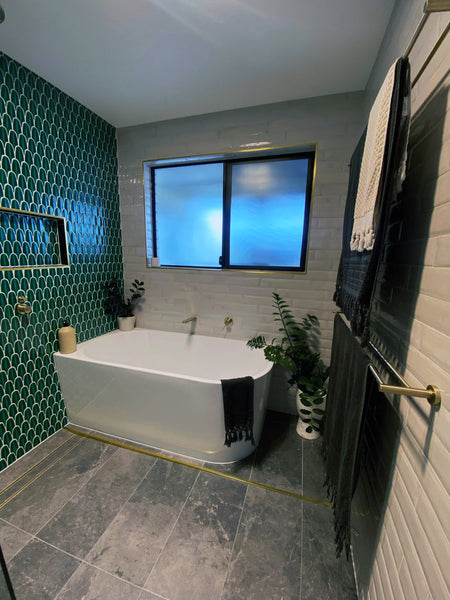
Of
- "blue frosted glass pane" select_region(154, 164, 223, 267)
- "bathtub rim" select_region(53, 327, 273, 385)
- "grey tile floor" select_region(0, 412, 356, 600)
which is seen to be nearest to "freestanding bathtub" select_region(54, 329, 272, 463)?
"bathtub rim" select_region(53, 327, 273, 385)

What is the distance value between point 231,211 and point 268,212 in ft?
1.15

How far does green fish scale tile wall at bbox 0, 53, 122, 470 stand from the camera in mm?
1539

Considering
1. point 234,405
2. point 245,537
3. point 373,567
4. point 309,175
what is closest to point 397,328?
point 373,567

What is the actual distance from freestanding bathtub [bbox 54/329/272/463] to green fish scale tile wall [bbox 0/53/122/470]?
0.70 feet

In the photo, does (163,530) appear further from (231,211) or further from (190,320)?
(231,211)

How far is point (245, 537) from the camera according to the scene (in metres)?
1.21

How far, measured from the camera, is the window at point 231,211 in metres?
2.11

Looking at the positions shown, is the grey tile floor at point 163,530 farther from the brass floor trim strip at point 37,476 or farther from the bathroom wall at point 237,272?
the bathroom wall at point 237,272

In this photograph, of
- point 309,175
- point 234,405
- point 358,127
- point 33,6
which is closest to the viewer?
point 33,6

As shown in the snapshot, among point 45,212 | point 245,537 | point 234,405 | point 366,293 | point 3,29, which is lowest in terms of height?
point 245,537

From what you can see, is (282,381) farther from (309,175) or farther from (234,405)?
(309,175)

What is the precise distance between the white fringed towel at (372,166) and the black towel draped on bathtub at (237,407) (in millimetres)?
1013

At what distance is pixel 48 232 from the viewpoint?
1.82 meters

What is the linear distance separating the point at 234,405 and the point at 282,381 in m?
0.82
